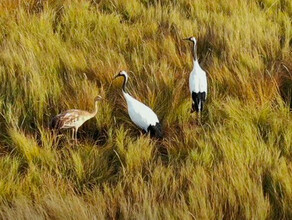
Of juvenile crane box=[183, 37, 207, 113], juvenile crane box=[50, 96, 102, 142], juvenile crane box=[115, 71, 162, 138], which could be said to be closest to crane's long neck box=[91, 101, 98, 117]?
juvenile crane box=[50, 96, 102, 142]

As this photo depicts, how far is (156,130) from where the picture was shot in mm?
2879

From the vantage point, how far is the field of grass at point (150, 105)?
7.24 feet

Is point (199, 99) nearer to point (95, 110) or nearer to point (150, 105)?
point (150, 105)

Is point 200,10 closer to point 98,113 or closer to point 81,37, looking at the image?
point 81,37

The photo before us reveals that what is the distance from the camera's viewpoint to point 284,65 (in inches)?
143

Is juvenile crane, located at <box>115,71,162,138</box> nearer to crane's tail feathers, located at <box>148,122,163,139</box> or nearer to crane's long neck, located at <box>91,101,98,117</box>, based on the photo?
crane's tail feathers, located at <box>148,122,163,139</box>

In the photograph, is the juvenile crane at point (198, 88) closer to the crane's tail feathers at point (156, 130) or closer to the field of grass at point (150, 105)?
the field of grass at point (150, 105)

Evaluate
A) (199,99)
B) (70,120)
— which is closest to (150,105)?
(199,99)

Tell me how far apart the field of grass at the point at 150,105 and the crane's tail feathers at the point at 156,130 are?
62 millimetres

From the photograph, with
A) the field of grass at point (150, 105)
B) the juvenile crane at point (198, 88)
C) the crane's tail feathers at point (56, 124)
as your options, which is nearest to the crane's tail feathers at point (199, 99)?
the juvenile crane at point (198, 88)

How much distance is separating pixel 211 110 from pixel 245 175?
2.76 feet

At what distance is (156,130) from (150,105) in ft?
1.42

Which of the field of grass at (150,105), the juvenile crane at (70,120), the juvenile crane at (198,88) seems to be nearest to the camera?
the field of grass at (150,105)

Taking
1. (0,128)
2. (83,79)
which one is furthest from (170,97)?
(0,128)
